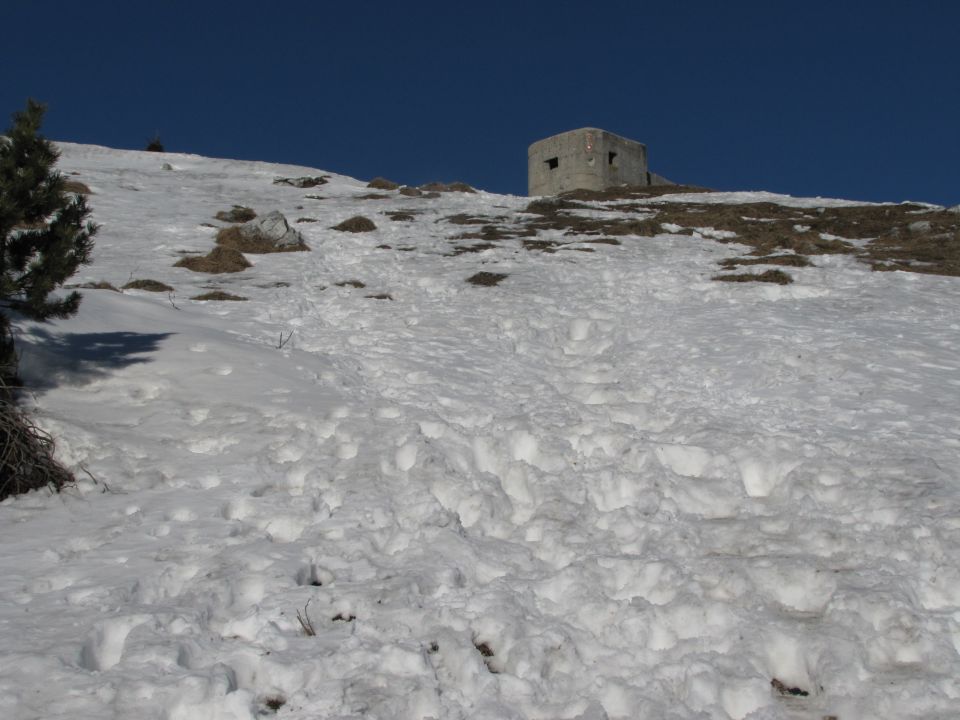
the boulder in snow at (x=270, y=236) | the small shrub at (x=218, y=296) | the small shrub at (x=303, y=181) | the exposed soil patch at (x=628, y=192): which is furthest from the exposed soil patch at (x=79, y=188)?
the exposed soil patch at (x=628, y=192)

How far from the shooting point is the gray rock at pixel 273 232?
18078 millimetres

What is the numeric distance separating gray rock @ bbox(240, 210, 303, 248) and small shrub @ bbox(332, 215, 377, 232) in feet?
7.20

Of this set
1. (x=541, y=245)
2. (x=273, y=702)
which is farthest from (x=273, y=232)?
(x=273, y=702)

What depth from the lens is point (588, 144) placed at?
33.2 metres

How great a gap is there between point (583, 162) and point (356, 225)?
51.2 feet

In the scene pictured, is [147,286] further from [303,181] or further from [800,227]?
[303,181]

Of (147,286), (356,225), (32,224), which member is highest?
(356,225)

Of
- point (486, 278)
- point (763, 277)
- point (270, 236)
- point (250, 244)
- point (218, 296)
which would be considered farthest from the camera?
point (270, 236)

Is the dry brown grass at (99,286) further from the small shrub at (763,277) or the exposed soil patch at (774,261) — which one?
the exposed soil patch at (774,261)

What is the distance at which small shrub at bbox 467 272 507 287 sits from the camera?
14531 mm

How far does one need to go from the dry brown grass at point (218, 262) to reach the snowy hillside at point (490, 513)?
3035mm

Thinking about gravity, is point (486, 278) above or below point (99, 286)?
below

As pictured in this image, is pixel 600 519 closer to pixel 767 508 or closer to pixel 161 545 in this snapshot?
pixel 767 508

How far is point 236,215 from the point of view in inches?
872
